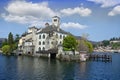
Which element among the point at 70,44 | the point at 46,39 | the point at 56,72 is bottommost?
the point at 56,72

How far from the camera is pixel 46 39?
136 meters

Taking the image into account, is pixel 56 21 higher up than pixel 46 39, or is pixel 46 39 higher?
pixel 56 21

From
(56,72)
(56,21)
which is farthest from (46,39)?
(56,72)

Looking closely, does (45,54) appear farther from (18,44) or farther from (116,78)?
(116,78)

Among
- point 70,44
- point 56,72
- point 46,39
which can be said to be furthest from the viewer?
point 46,39

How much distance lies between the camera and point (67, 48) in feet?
370

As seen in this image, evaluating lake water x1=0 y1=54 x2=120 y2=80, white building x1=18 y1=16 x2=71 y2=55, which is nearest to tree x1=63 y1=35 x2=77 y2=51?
white building x1=18 y1=16 x2=71 y2=55

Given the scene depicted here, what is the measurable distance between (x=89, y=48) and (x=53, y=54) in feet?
69.4

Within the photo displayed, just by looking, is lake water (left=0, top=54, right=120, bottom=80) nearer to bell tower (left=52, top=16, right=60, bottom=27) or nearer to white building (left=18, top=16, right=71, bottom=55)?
white building (left=18, top=16, right=71, bottom=55)

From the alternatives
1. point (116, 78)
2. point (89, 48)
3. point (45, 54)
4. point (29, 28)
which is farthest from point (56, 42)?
point (116, 78)

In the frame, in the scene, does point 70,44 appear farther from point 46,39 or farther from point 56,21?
point 56,21

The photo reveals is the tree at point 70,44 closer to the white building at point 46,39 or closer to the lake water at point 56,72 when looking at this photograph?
the white building at point 46,39

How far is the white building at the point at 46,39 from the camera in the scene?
134 m

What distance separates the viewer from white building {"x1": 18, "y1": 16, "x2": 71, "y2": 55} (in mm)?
133875
